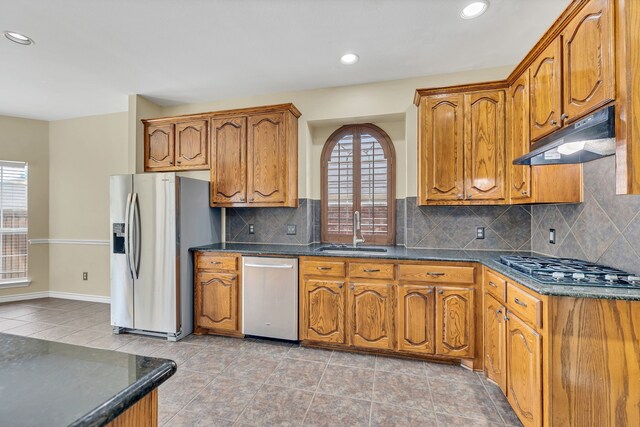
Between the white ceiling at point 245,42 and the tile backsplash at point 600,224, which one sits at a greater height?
the white ceiling at point 245,42

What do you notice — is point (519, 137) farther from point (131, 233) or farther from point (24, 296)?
point (24, 296)

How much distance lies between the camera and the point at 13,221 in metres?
4.30

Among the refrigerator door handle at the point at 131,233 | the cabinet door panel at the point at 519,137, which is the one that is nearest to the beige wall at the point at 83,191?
the refrigerator door handle at the point at 131,233

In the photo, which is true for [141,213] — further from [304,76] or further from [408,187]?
[408,187]

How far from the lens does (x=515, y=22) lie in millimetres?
2270

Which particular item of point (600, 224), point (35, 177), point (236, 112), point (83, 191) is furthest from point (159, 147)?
point (600, 224)

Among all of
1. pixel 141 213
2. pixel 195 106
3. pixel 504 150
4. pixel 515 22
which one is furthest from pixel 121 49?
pixel 504 150

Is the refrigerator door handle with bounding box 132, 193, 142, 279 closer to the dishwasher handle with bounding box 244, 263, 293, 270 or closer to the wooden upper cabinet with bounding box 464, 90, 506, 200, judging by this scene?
the dishwasher handle with bounding box 244, 263, 293, 270

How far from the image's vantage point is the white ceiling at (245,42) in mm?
2109

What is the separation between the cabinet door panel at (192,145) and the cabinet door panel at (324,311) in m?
1.93

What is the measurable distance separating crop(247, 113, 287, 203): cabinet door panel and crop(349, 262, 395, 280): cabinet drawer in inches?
43.5

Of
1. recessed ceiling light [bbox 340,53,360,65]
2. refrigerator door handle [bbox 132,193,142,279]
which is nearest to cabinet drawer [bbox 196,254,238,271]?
refrigerator door handle [bbox 132,193,142,279]

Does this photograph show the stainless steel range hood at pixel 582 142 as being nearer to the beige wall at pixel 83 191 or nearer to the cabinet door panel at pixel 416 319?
the cabinet door panel at pixel 416 319

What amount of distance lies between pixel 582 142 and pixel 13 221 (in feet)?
21.4
